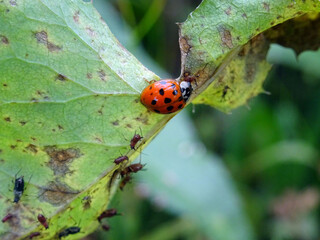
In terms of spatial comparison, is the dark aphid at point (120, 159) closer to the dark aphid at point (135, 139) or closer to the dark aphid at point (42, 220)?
the dark aphid at point (135, 139)

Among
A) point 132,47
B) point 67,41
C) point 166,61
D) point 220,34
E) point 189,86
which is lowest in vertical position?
point 166,61

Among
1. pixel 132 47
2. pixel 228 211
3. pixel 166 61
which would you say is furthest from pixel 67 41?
pixel 166 61

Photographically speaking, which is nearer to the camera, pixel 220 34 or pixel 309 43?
pixel 220 34

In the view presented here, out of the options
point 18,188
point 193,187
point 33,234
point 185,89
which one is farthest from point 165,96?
point 193,187

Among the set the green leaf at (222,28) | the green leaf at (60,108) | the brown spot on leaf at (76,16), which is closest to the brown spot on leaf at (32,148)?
the green leaf at (60,108)

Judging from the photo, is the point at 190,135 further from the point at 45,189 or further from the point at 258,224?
the point at 45,189

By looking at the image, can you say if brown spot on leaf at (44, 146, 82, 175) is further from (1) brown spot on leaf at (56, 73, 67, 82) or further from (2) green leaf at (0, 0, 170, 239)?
(1) brown spot on leaf at (56, 73, 67, 82)
